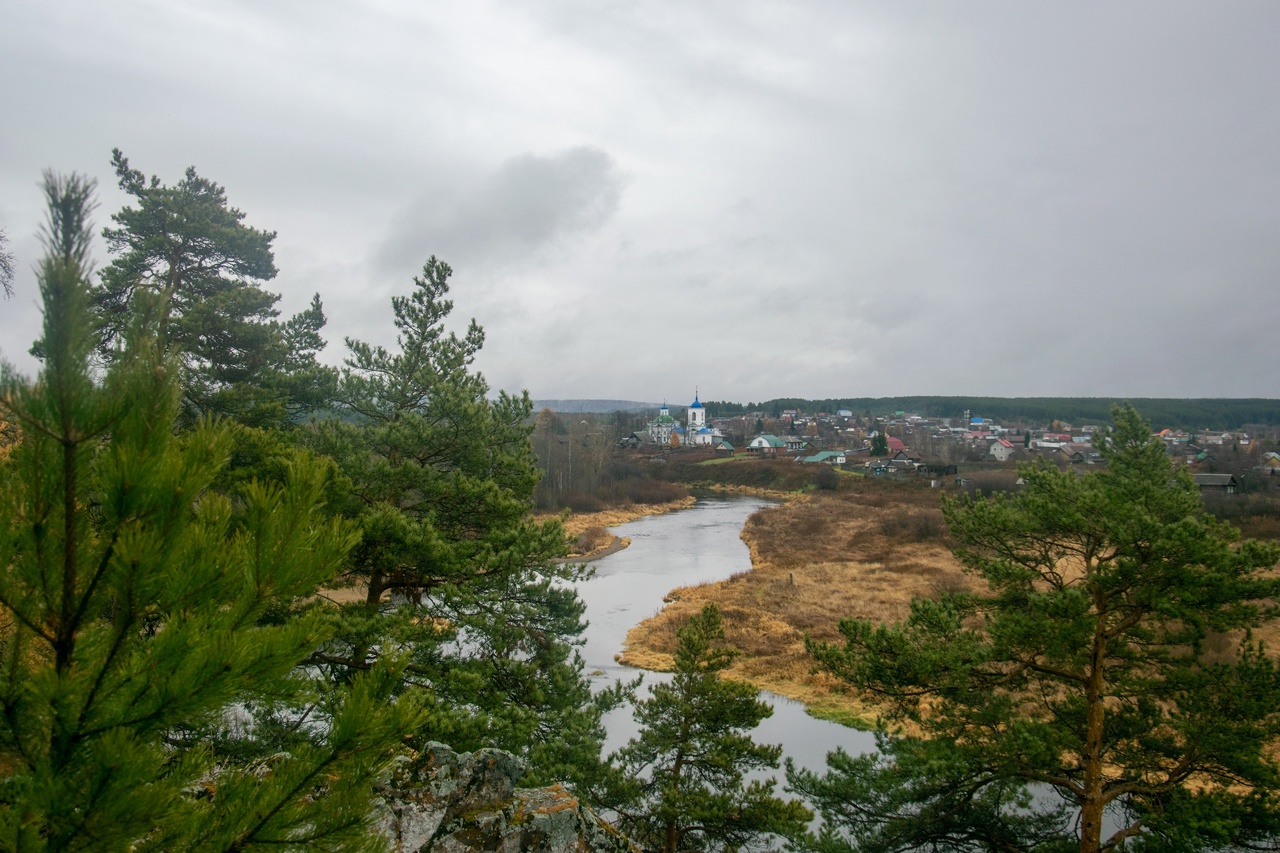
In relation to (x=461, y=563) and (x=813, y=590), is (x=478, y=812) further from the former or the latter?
(x=813, y=590)

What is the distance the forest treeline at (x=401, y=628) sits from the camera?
1571 millimetres

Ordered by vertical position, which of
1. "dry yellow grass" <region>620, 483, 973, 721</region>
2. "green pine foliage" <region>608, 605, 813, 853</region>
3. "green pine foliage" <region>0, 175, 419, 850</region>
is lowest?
"dry yellow grass" <region>620, 483, 973, 721</region>

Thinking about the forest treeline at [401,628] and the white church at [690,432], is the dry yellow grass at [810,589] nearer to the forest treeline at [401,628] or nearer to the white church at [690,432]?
the forest treeline at [401,628]

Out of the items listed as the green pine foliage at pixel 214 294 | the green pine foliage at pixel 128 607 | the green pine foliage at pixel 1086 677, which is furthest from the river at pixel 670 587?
the green pine foliage at pixel 128 607

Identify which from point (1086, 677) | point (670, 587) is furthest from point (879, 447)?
point (1086, 677)

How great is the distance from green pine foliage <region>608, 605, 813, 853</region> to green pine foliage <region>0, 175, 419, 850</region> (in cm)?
551

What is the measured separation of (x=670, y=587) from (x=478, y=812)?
20.2 m

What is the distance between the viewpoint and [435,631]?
6801 millimetres

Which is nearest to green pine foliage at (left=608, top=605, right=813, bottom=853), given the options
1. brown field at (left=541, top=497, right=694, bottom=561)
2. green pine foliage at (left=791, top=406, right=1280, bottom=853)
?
green pine foliage at (left=791, top=406, right=1280, bottom=853)

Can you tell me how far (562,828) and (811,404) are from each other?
513 feet

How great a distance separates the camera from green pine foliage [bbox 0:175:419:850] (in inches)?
58.0

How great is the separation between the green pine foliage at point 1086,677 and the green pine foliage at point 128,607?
563 cm

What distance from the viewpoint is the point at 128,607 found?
1.58m

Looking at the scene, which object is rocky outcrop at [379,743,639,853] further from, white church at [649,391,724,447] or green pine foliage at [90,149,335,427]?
white church at [649,391,724,447]
